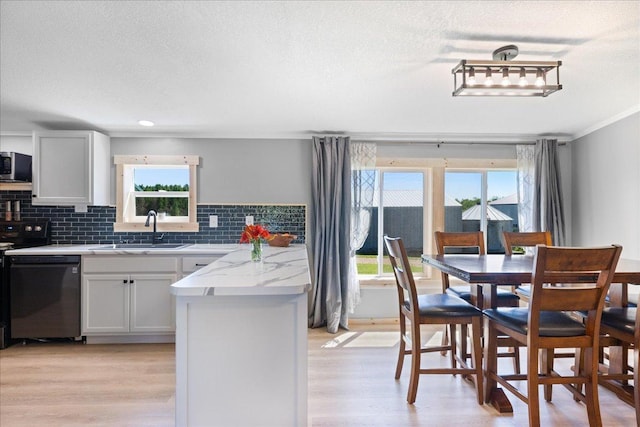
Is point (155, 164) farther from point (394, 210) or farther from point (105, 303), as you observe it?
point (394, 210)

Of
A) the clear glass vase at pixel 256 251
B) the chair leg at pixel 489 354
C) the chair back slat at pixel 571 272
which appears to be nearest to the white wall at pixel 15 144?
the clear glass vase at pixel 256 251

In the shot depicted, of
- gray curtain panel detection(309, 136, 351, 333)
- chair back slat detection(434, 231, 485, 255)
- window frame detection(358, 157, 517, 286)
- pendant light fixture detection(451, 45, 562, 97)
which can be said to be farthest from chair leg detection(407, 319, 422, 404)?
window frame detection(358, 157, 517, 286)

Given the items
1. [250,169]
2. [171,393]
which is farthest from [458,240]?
[171,393]

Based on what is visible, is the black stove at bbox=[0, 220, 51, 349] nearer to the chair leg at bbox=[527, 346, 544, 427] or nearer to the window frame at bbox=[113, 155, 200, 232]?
the window frame at bbox=[113, 155, 200, 232]

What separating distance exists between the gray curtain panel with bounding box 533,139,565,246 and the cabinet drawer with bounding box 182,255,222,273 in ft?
11.3

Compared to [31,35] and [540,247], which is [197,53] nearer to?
[31,35]

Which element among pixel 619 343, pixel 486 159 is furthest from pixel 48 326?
pixel 486 159

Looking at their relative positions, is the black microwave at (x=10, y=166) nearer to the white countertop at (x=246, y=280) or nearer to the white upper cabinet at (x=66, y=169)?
the white upper cabinet at (x=66, y=169)

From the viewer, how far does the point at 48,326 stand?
3.41 meters

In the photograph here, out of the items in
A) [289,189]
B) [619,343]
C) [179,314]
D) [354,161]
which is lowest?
[619,343]

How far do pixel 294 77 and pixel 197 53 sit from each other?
25.0 inches

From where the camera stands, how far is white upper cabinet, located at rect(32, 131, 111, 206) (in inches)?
144

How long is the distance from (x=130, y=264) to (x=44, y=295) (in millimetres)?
806

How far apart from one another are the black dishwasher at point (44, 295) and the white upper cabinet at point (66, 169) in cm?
63
